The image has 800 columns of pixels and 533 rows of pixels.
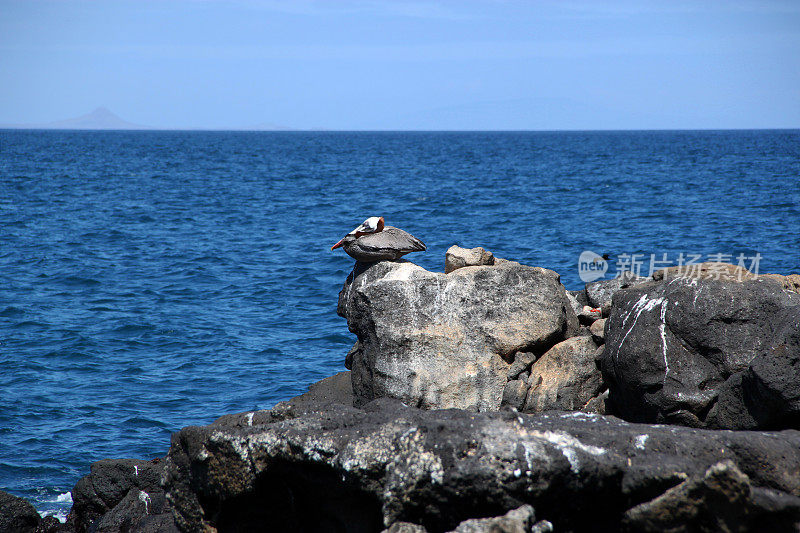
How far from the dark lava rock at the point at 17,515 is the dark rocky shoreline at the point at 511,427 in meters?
0.03

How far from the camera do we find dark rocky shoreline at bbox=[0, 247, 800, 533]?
20.7 ft

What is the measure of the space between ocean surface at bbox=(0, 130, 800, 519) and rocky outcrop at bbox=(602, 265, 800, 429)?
26.2ft

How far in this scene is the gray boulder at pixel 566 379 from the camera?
10680mm

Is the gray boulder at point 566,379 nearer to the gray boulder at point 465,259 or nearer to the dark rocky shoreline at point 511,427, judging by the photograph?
the dark rocky shoreline at point 511,427

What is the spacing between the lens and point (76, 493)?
11.3m

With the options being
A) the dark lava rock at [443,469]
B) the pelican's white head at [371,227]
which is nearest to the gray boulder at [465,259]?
the pelican's white head at [371,227]

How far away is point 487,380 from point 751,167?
7687 cm

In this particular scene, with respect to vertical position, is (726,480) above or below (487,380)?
above

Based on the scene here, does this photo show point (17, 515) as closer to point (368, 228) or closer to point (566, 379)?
point (368, 228)

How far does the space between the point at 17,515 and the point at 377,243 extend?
265 inches

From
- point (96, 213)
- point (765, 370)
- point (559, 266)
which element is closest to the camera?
point (765, 370)

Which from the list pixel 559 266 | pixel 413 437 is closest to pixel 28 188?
pixel 559 266

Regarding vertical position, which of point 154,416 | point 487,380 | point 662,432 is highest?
point 662,432

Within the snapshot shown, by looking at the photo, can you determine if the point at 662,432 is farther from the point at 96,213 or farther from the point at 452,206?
the point at 96,213
